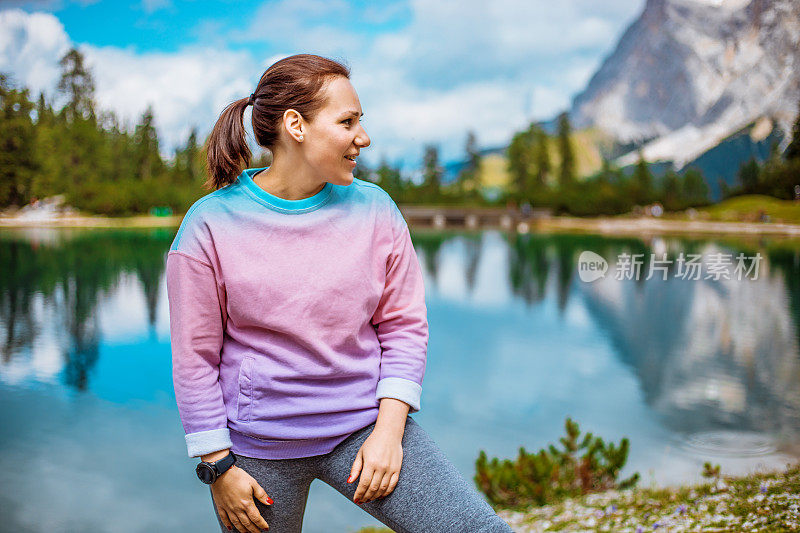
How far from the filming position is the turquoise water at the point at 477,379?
692 centimetres

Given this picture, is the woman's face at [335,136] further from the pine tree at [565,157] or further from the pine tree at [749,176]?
the pine tree at [565,157]

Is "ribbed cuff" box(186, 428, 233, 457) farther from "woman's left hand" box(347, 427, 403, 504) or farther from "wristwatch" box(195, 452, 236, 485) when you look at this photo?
"woman's left hand" box(347, 427, 403, 504)

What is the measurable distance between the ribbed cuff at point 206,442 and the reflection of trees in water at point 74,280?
34.8 ft

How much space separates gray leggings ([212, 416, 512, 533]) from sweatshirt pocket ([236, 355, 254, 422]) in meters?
0.07

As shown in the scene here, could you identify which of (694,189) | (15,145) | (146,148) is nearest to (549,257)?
(694,189)

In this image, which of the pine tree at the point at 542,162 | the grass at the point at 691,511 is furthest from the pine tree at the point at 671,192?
the grass at the point at 691,511

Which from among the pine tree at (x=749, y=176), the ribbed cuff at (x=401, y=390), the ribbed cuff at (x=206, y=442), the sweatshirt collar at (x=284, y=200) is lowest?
the ribbed cuff at (x=206, y=442)

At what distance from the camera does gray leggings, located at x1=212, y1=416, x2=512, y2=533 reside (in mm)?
981

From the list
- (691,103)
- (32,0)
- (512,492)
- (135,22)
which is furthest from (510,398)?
(691,103)

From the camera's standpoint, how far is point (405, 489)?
1029 mm

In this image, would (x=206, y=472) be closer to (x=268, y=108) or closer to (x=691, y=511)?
(x=268, y=108)

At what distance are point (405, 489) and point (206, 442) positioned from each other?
0.31 m

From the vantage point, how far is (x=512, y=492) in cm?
433

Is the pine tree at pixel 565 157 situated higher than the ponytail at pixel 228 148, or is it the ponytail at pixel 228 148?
the pine tree at pixel 565 157
